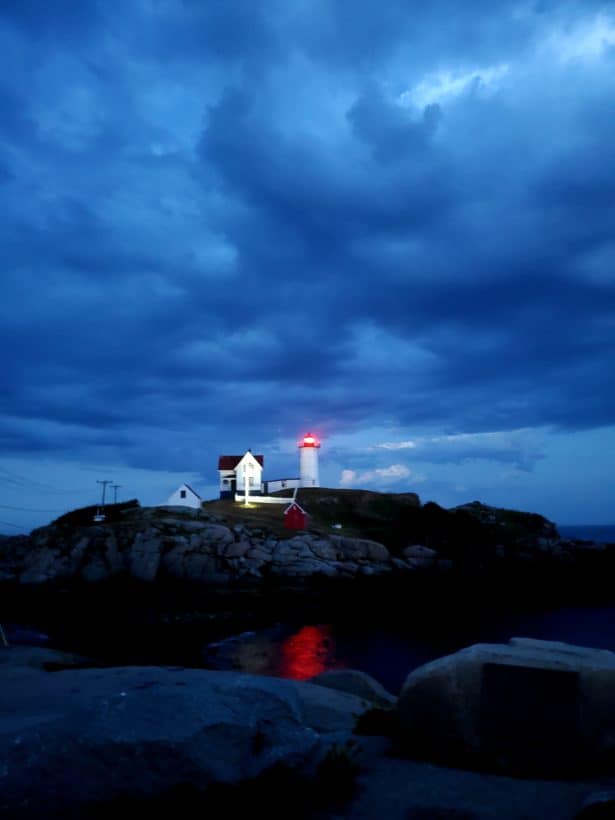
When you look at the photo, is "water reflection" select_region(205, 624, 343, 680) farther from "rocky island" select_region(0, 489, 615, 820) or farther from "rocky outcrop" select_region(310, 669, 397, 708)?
"rocky outcrop" select_region(310, 669, 397, 708)

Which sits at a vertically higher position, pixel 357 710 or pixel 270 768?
pixel 270 768

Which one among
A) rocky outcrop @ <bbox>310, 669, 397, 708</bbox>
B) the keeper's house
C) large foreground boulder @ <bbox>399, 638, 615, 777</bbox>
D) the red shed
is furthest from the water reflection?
the keeper's house

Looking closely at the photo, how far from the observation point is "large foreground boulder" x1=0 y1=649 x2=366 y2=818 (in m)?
5.08

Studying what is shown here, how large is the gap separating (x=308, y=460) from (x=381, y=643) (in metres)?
56.2

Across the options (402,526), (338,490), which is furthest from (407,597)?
(338,490)

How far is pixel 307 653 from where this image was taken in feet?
100

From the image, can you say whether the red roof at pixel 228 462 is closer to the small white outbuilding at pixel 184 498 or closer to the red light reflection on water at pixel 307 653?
the small white outbuilding at pixel 184 498

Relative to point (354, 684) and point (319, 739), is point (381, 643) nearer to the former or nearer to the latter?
point (354, 684)

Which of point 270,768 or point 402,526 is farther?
point 402,526

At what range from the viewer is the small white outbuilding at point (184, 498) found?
243ft

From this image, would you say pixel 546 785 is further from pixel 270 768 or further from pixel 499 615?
pixel 499 615

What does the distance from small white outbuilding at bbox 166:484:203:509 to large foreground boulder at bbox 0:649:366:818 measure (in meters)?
68.6

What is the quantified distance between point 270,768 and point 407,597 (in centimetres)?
4497

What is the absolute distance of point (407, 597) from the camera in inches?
1909
